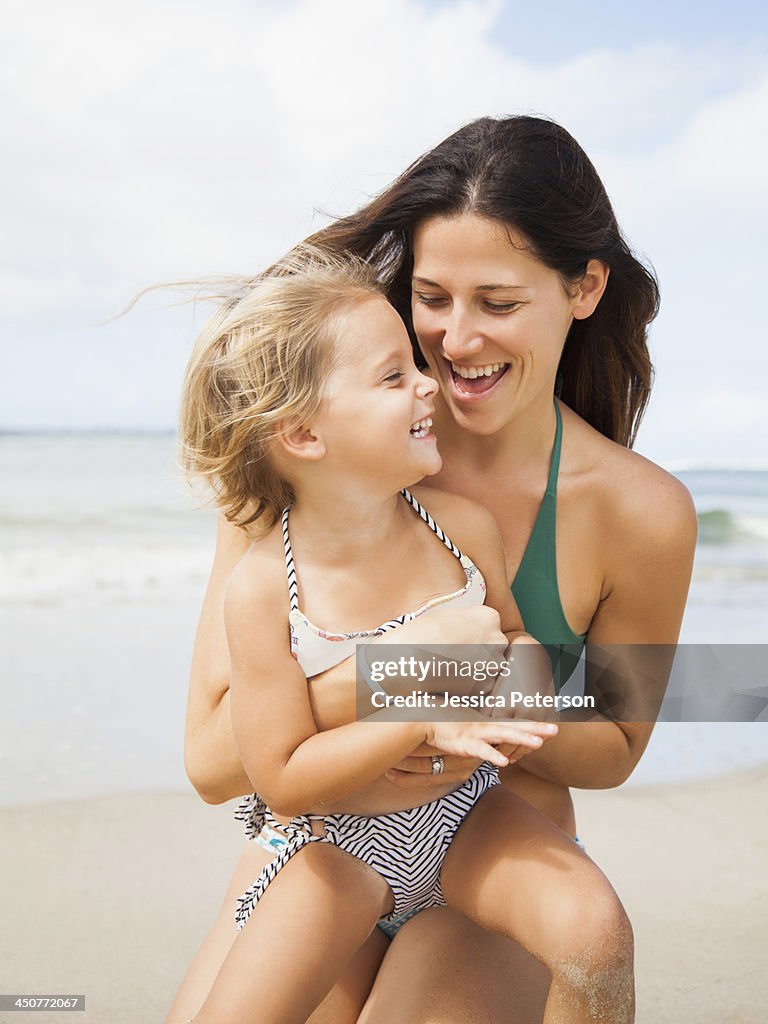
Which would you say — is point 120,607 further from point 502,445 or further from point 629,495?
point 629,495

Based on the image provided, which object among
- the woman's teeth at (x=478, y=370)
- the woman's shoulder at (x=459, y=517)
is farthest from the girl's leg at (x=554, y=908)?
the woman's teeth at (x=478, y=370)

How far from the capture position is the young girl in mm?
1865

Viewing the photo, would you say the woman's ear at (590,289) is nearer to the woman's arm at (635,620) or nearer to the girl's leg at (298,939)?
the woman's arm at (635,620)

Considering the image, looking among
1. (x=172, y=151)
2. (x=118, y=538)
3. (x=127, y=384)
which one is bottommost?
(x=118, y=538)

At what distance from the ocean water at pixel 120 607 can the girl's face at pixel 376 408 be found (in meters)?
0.39

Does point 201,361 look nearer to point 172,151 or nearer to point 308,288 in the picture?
point 308,288

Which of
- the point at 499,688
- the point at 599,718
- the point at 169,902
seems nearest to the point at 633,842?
the point at 169,902

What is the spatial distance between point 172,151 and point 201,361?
17447 millimetres

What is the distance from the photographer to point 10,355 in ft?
63.8

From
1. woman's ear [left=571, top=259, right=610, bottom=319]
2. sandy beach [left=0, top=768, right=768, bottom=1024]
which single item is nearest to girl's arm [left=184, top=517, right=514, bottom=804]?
woman's ear [left=571, top=259, right=610, bottom=319]

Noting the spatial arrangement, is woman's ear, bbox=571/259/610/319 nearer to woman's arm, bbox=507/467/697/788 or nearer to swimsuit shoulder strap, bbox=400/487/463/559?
woman's arm, bbox=507/467/697/788

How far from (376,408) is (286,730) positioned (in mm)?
574

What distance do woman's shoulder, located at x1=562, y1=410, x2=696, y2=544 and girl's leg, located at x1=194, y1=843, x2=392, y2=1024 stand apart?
0.93 m

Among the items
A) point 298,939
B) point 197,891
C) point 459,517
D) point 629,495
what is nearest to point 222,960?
point 298,939
